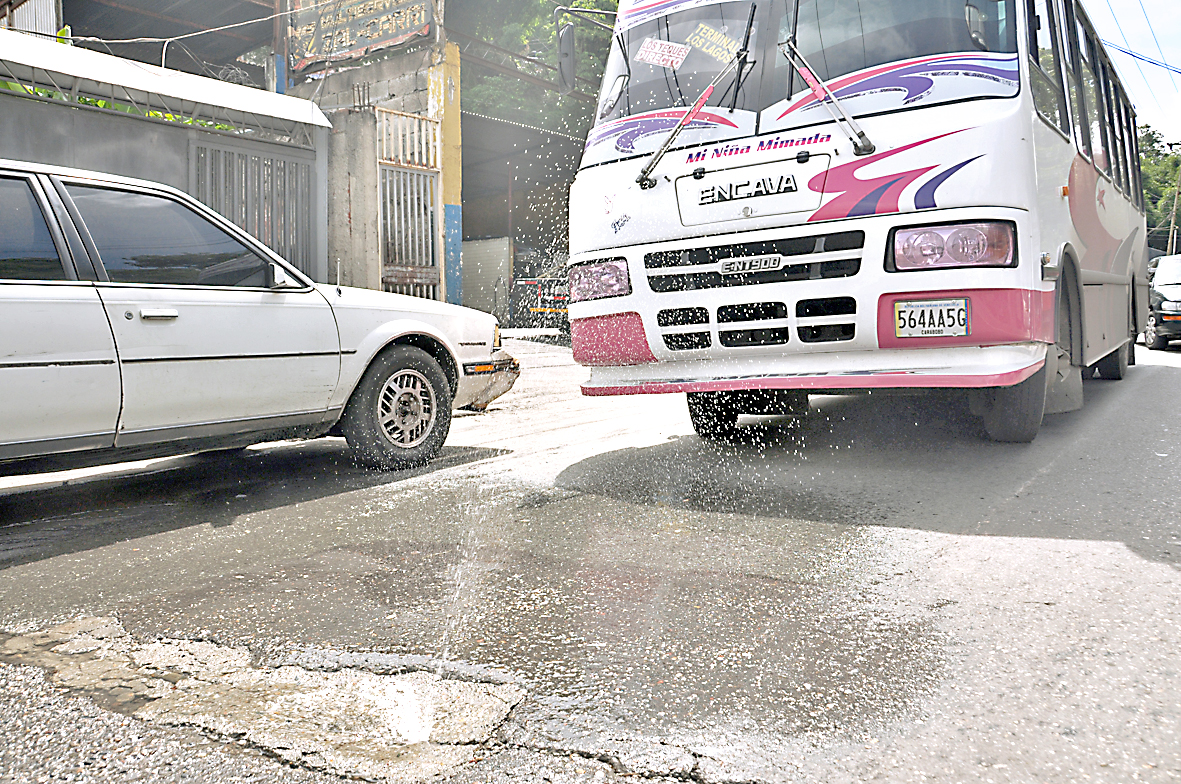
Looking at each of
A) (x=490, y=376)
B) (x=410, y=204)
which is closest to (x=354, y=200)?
(x=410, y=204)

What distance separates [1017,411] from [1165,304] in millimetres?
12173

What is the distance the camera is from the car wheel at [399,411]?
200 inches

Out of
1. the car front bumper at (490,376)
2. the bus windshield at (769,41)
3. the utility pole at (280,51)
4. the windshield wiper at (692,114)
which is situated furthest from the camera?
the utility pole at (280,51)

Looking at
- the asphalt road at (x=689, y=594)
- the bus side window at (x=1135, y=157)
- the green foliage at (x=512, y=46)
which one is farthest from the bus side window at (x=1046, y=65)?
the green foliage at (x=512, y=46)

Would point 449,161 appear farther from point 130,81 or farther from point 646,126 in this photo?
point 646,126

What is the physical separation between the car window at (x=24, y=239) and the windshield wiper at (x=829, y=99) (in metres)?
3.74

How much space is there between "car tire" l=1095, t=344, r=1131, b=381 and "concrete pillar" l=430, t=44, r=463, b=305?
1145cm

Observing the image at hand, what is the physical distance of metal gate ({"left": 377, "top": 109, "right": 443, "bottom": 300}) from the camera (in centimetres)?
1590

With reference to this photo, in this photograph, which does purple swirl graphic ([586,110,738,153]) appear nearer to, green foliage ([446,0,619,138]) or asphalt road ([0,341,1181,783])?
asphalt road ([0,341,1181,783])

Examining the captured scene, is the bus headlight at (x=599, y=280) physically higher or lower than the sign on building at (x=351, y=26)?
lower

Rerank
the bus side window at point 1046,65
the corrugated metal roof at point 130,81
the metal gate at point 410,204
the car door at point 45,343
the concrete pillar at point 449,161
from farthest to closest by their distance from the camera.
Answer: the concrete pillar at point 449,161, the metal gate at point 410,204, the corrugated metal roof at point 130,81, the bus side window at point 1046,65, the car door at point 45,343

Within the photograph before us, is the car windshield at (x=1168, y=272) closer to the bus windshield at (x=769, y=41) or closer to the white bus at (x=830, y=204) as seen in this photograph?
the white bus at (x=830, y=204)

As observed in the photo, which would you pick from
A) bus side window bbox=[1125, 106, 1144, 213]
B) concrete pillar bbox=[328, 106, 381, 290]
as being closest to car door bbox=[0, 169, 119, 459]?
bus side window bbox=[1125, 106, 1144, 213]

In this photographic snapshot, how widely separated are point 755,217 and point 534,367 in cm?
853
